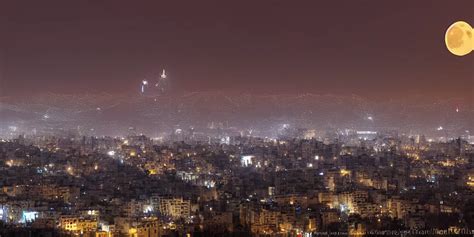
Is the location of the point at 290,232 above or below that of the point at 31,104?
below

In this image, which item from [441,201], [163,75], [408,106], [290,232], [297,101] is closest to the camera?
[290,232]

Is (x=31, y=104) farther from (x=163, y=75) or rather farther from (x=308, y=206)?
(x=308, y=206)

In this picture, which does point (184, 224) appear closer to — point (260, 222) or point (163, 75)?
point (260, 222)

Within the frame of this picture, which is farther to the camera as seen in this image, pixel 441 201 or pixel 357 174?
pixel 357 174

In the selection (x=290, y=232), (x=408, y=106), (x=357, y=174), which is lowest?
(x=290, y=232)

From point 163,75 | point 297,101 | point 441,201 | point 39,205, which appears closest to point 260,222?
point 441,201

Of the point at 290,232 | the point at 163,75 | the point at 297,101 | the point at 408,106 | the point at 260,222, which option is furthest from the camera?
the point at 297,101

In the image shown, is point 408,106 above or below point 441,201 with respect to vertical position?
above

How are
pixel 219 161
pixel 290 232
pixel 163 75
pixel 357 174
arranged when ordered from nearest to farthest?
pixel 290 232 < pixel 357 174 < pixel 163 75 < pixel 219 161

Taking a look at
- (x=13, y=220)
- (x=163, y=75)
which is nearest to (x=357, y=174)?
(x=163, y=75)
